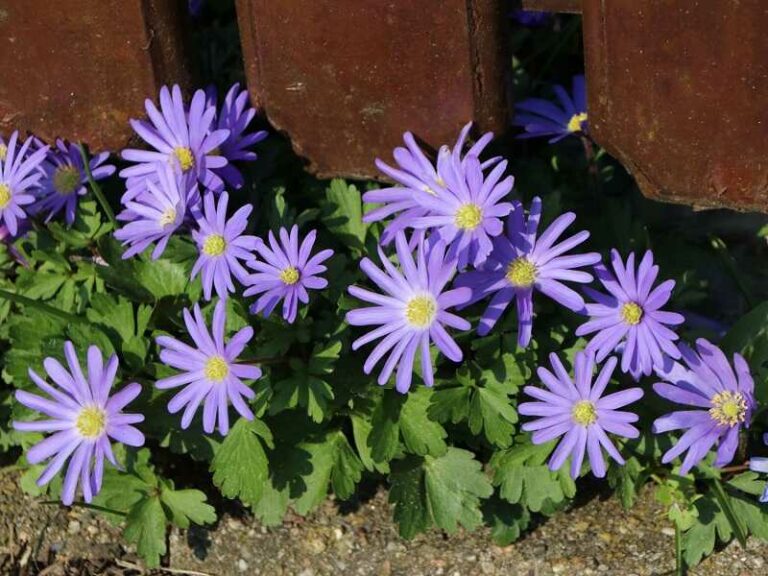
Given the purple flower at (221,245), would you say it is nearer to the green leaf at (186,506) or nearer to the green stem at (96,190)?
the green stem at (96,190)

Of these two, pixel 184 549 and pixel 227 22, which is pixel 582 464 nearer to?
pixel 184 549

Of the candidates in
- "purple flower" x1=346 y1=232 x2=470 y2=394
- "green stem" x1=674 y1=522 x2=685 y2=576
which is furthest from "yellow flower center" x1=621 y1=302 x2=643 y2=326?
"green stem" x1=674 y1=522 x2=685 y2=576

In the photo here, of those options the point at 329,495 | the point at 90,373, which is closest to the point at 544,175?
the point at 329,495

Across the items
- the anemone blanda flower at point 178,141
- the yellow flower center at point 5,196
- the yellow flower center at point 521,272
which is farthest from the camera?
the yellow flower center at point 5,196

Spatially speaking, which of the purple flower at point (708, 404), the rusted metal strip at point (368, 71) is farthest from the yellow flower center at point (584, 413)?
the rusted metal strip at point (368, 71)

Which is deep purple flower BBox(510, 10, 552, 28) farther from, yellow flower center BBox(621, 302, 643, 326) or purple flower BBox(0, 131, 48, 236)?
purple flower BBox(0, 131, 48, 236)

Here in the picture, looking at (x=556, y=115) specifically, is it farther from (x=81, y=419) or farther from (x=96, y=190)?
(x=81, y=419)

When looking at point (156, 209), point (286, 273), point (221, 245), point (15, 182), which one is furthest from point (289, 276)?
point (15, 182)
